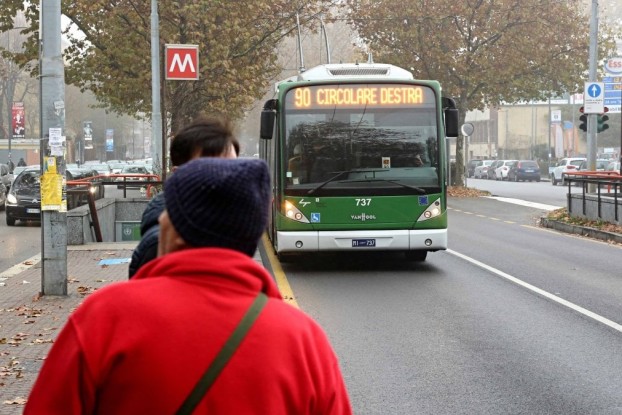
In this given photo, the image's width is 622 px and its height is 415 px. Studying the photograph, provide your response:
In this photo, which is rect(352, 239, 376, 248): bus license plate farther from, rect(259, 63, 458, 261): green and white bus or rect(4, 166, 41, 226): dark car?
rect(4, 166, 41, 226): dark car

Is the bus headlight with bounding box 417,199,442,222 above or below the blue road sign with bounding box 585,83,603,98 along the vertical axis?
below

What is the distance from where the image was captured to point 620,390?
724cm

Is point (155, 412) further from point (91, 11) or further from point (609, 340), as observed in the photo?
point (91, 11)

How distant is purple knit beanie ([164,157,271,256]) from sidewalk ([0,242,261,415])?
15.5ft

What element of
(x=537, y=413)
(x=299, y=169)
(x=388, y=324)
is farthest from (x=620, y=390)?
(x=299, y=169)

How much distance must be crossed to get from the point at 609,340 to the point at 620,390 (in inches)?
82.9

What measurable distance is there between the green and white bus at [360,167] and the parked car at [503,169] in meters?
57.3

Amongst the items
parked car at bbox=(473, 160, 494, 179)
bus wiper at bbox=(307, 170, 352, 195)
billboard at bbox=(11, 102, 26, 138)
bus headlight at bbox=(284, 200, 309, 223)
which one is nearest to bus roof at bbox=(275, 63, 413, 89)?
bus wiper at bbox=(307, 170, 352, 195)

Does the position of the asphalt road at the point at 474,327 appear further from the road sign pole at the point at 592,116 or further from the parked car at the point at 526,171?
the parked car at the point at 526,171

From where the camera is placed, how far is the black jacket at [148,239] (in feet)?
13.4

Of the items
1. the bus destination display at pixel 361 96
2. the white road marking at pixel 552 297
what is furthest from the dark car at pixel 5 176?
the bus destination display at pixel 361 96

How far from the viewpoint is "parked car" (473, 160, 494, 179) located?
7829cm

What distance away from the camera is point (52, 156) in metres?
11.9

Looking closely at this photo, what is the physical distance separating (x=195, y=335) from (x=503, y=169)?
71.0 meters
